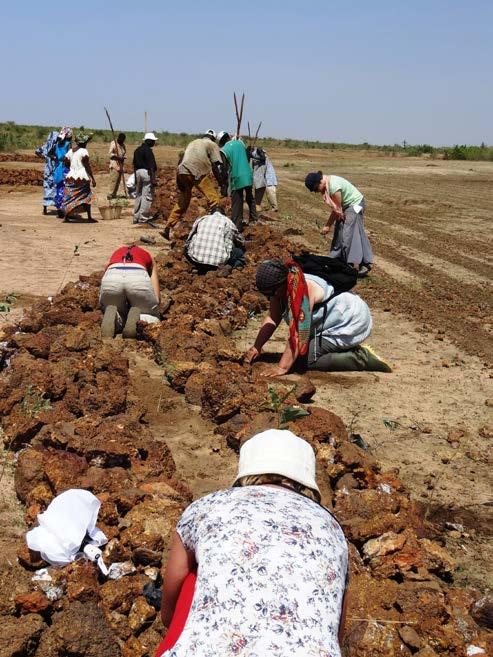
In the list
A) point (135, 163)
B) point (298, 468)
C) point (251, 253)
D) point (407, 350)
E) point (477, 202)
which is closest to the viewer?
point (298, 468)

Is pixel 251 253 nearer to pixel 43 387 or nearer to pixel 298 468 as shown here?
pixel 43 387

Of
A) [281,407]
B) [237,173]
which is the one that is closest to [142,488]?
[281,407]

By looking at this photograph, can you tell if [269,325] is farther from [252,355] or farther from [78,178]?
[78,178]

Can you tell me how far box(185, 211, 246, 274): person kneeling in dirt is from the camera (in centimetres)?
888

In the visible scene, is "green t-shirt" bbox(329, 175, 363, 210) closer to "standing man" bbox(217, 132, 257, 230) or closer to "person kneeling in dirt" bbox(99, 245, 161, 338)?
"person kneeling in dirt" bbox(99, 245, 161, 338)

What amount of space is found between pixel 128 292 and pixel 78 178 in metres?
7.40

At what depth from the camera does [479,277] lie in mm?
10367

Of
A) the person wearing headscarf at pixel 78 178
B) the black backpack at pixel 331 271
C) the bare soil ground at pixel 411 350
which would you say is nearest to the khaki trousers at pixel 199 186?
the bare soil ground at pixel 411 350

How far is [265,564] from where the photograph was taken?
1917 mm

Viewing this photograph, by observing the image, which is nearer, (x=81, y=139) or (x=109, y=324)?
(x=109, y=324)

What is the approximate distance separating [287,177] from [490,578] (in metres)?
25.9

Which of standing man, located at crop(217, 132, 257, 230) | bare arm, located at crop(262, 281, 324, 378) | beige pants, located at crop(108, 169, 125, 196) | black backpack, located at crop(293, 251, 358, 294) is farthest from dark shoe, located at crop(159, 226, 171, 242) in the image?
bare arm, located at crop(262, 281, 324, 378)

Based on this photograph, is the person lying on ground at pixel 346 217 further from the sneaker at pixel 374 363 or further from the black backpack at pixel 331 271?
the sneaker at pixel 374 363

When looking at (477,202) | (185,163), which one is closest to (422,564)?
(185,163)
